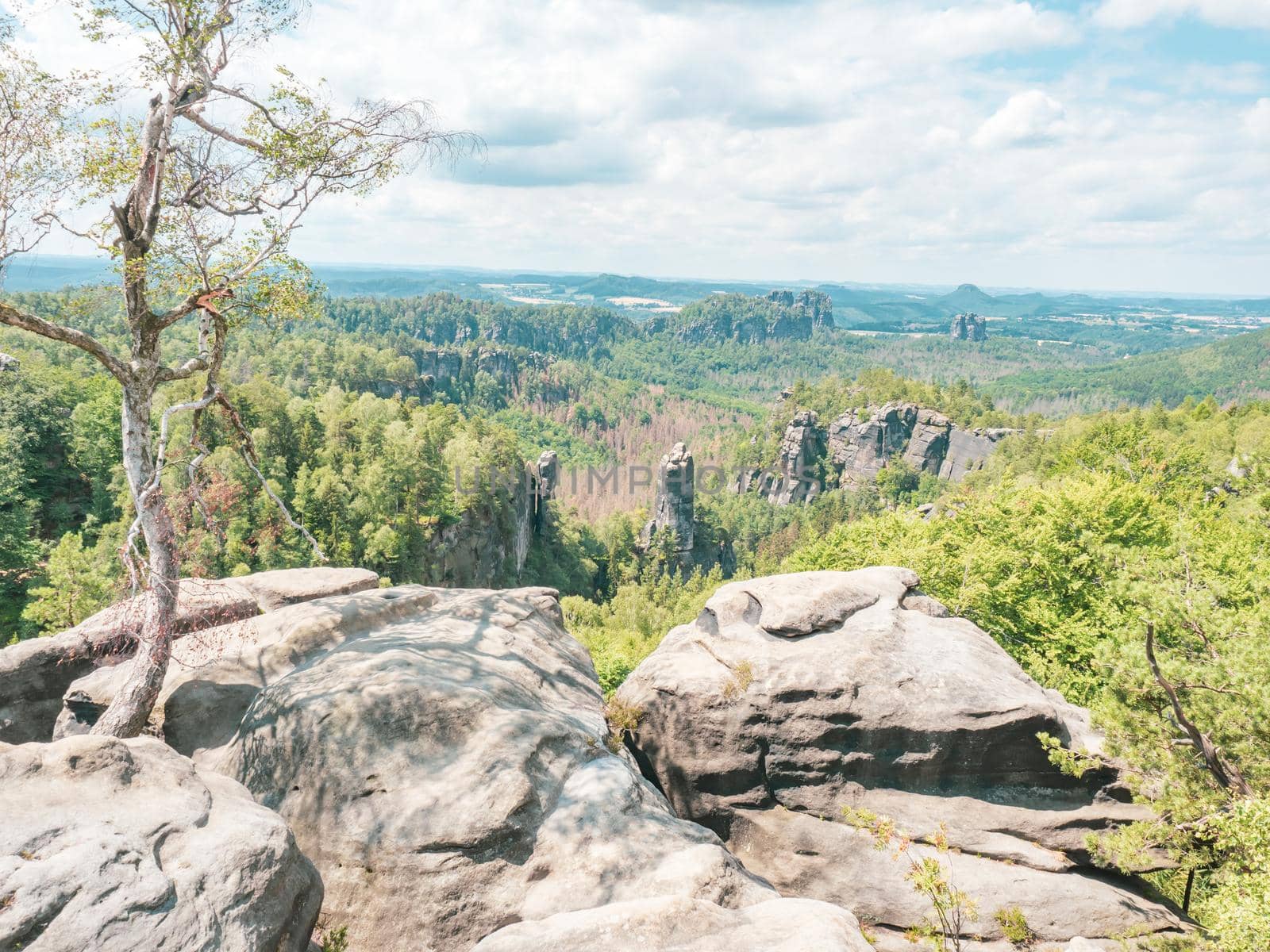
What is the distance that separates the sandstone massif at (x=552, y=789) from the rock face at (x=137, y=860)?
2 centimetres

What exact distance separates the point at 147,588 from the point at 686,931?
1066 cm

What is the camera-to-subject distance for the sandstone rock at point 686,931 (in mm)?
6527

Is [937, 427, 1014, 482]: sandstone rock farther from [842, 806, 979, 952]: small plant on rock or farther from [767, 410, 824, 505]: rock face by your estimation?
[842, 806, 979, 952]: small plant on rock

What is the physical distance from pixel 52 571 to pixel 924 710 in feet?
106

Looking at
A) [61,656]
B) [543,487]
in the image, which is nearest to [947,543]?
[61,656]

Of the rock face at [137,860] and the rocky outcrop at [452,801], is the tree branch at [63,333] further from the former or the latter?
the rock face at [137,860]

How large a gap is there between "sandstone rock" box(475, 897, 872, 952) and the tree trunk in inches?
305

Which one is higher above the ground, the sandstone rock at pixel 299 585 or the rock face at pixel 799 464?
the sandstone rock at pixel 299 585

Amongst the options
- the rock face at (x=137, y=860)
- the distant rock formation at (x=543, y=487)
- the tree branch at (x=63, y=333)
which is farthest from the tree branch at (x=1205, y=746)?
the distant rock formation at (x=543, y=487)

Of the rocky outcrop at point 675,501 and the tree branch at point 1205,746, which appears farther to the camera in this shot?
the rocky outcrop at point 675,501

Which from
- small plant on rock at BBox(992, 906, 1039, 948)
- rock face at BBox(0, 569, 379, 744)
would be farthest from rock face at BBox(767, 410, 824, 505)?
rock face at BBox(0, 569, 379, 744)

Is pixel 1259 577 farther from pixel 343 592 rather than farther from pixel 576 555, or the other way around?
pixel 576 555

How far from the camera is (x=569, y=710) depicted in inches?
503

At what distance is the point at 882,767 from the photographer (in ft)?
39.5
